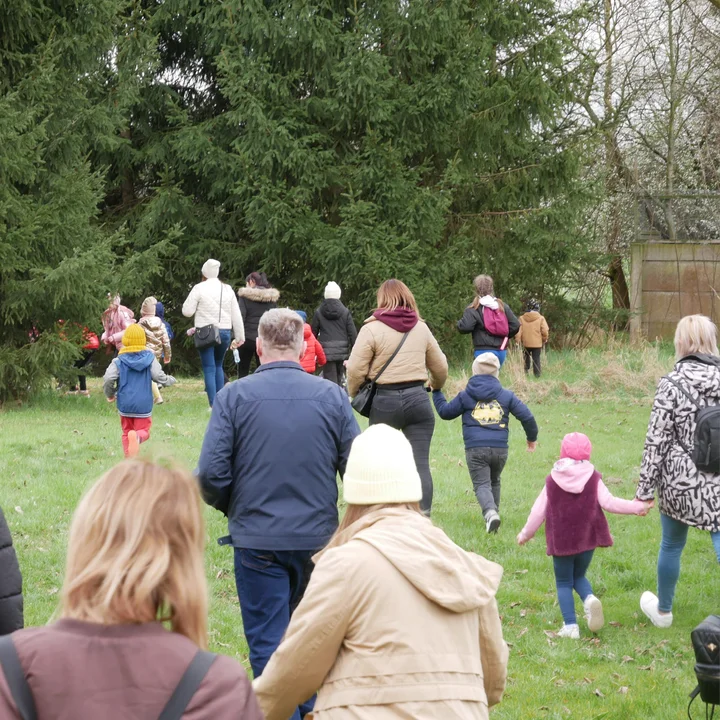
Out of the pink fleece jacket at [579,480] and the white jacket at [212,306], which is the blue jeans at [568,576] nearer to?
the pink fleece jacket at [579,480]

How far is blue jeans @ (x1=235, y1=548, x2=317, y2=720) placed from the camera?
505cm

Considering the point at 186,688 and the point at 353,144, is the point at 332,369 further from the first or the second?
the point at 186,688

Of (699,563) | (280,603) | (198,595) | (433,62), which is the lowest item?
(699,563)

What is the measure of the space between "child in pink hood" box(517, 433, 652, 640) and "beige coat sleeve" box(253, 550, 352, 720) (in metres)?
3.94

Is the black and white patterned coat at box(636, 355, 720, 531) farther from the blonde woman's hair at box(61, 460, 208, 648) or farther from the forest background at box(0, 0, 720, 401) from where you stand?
the forest background at box(0, 0, 720, 401)

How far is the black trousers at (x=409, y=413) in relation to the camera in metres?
8.73

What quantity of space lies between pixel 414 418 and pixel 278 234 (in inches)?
590

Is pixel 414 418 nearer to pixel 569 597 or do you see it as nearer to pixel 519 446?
pixel 569 597

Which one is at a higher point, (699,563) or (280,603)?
(280,603)

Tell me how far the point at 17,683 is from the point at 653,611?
19.2ft

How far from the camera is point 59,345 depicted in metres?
16.8

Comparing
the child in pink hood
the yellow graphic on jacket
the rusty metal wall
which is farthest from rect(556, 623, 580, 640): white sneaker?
the rusty metal wall

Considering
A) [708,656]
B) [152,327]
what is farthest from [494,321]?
[708,656]

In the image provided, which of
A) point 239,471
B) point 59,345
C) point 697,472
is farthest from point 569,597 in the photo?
point 59,345
